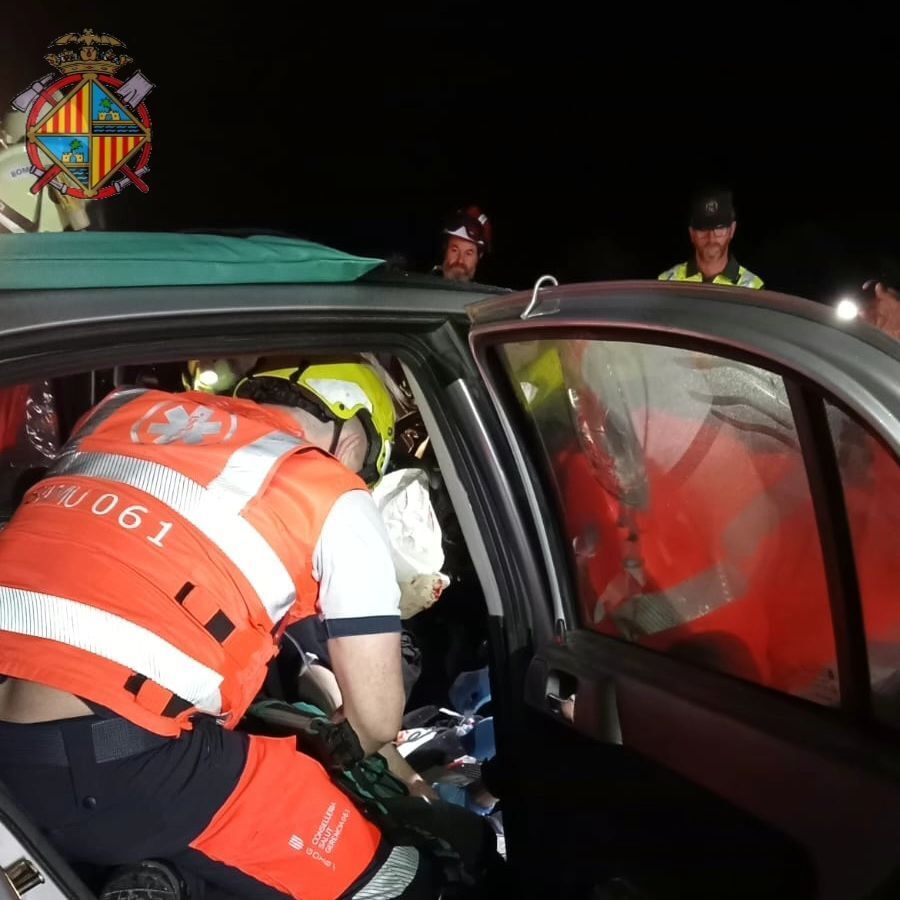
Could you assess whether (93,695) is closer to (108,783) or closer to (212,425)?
(108,783)

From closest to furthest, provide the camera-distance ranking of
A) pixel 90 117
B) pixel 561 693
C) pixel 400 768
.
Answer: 1. pixel 561 693
2. pixel 400 768
3. pixel 90 117

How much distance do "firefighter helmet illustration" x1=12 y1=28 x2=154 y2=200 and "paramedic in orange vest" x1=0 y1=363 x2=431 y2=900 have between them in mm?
6353

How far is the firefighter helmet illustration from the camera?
8531 mm

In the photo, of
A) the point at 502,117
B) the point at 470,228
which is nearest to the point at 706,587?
the point at 470,228

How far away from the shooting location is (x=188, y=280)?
1443 mm

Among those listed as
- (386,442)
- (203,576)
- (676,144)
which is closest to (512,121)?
(676,144)

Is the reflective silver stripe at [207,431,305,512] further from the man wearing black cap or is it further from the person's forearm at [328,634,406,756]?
the man wearing black cap

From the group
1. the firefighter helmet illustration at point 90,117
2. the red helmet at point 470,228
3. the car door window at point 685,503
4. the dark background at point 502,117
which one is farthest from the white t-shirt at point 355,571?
the dark background at point 502,117

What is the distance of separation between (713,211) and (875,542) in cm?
396

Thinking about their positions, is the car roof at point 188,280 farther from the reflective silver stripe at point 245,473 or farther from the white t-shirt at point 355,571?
the white t-shirt at point 355,571

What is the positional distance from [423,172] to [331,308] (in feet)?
42.9

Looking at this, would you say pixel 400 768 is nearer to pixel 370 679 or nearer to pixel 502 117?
pixel 370 679

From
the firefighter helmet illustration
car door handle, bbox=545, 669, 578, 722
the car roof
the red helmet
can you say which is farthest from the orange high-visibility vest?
the firefighter helmet illustration

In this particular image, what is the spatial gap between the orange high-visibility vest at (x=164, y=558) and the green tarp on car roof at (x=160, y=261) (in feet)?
0.99
